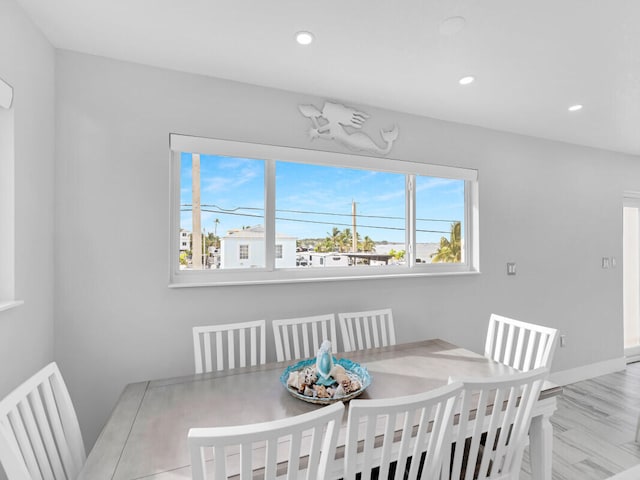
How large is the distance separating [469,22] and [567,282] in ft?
9.95

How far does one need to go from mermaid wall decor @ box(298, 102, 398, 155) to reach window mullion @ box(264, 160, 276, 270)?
39 centimetres

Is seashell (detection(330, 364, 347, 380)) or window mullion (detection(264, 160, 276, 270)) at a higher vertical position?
window mullion (detection(264, 160, 276, 270))

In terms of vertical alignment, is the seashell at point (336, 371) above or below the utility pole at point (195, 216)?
below

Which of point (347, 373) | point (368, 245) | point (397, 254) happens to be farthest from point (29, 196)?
point (397, 254)

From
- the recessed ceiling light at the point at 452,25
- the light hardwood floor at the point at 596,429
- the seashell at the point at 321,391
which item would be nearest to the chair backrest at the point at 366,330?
the seashell at the point at 321,391

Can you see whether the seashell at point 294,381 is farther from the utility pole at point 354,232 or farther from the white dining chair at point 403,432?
the utility pole at point 354,232

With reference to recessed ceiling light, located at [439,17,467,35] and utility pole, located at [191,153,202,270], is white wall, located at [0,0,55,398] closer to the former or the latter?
utility pole, located at [191,153,202,270]

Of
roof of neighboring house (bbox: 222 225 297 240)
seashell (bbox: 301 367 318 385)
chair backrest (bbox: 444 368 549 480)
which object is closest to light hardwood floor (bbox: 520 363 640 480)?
chair backrest (bbox: 444 368 549 480)

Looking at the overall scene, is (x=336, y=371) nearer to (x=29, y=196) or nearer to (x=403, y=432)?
(x=403, y=432)

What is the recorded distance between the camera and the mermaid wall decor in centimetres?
244

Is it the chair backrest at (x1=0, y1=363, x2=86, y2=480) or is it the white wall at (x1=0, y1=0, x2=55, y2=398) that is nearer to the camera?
Result: the chair backrest at (x1=0, y1=363, x2=86, y2=480)

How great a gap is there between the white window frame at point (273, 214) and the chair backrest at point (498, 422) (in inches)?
54.8

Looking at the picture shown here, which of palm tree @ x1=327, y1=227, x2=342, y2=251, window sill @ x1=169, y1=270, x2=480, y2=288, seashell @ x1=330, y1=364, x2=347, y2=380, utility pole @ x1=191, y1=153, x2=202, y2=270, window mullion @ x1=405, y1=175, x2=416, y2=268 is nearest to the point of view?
seashell @ x1=330, y1=364, x2=347, y2=380

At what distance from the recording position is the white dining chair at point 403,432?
Result: 918mm
